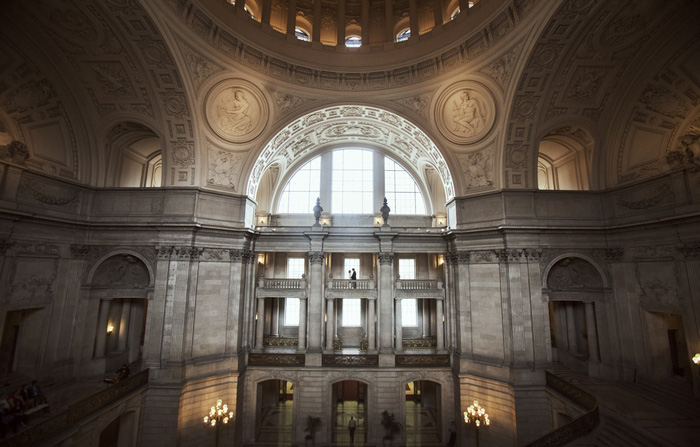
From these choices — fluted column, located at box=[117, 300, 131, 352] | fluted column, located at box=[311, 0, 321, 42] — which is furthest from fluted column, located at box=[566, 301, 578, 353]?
fluted column, located at box=[117, 300, 131, 352]

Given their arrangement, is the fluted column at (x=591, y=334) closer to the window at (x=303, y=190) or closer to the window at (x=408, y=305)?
the window at (x=408, y=305)

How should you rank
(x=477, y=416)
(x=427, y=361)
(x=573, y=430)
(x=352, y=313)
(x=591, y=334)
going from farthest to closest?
1. (x=352, y=313)
2. (x=427, y=361)
3. (x=591, y=334)
4. (x=477, y=416)
5. (x=573, y=430)

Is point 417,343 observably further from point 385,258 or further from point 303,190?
point 303,190

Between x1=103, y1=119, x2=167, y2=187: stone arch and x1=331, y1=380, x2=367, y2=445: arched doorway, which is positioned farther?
x1=331, y1=380, x2=367, y2=445: arched doorway

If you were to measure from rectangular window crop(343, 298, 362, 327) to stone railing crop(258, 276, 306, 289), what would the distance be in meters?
4.48

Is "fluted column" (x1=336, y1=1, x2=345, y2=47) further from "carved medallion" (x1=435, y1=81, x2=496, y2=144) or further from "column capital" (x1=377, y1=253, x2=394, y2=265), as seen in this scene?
"column capital" (x1=377, y1=253, x2=394, y2=265)

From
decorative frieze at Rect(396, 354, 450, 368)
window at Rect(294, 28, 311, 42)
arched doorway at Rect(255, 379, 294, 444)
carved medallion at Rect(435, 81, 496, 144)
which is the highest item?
window at Rect(294, 28, 311, 42)

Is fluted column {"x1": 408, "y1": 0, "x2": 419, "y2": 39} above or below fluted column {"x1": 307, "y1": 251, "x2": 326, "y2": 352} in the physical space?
above

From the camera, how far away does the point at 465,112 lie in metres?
16.6

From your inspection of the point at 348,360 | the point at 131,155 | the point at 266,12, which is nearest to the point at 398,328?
the point at 348,360

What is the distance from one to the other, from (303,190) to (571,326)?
60.3 ft

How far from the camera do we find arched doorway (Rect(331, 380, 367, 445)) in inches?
699

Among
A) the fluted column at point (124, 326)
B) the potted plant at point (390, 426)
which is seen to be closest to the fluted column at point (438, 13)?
the potted plant at point (390, 426)

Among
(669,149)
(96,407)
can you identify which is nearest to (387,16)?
(669,149)
